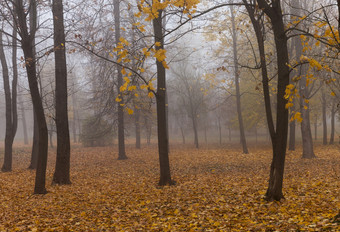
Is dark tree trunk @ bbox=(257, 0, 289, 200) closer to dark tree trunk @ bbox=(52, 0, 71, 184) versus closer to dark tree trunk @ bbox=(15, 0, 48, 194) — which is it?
dark tree trunk @ bbox=(15, 0, 48, 194)

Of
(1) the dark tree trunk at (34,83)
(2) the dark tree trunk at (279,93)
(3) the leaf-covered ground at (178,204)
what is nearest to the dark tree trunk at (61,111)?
(3) the leaf-covered ground at (178,204)

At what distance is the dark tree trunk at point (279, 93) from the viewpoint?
5.39m

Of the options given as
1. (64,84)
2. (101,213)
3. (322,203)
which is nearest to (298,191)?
(322,203)

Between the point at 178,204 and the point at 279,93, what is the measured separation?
3.12 meters

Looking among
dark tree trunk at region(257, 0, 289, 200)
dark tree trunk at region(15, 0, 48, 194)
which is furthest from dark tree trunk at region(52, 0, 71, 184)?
dark tree trunk at region(257, 0, 289, 200)

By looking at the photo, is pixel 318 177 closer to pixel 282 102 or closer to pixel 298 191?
pixel 298 191

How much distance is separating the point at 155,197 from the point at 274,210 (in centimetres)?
290


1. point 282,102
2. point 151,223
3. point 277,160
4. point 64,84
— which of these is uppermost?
point 64,84

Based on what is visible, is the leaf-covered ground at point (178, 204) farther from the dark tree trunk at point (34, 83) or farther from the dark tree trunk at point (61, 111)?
the dark tree trunk at point (34, 83)

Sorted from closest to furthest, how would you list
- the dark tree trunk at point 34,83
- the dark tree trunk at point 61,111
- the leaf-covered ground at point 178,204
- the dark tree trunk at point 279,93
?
the leaf-covered ground at point 178,204, the dark tree trunk at point 279,93, the dark tree trunk at point 34,83, the dark tree trunk at point 61,111

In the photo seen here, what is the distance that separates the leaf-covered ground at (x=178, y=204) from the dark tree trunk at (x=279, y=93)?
1.66 feet

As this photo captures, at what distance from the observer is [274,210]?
5.24 meters

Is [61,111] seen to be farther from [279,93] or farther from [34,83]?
[279,93]

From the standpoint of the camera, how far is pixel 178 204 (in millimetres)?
6223
